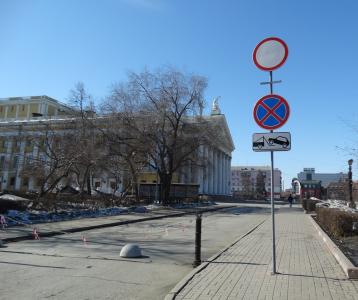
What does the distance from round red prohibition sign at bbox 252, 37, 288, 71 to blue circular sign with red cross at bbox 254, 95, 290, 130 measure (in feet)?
2.18

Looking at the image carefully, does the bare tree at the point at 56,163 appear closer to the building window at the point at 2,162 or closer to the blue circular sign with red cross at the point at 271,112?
the blue circular sign with red cross at the point at 271,112

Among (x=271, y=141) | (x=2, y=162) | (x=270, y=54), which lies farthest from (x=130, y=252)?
(x=2, y=162)

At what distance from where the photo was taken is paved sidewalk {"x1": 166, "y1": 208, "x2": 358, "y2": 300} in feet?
22.1

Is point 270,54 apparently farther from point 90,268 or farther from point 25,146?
point 25,146

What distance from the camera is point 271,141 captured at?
835 cm

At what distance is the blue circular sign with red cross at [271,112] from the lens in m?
8.34

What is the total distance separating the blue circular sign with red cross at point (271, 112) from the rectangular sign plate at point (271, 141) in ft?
0.58

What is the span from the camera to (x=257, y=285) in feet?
24.1

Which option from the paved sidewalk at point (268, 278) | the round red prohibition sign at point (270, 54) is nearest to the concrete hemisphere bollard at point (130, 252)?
the paved sidewalk at point (268, 278)

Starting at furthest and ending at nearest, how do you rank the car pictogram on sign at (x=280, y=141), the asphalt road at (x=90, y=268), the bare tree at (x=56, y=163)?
1. the bare tree at (x=56, y=163)
2. the car pictogram on sign at (x=280, y=141)
3. the asphalt road at (x=90, y=268)

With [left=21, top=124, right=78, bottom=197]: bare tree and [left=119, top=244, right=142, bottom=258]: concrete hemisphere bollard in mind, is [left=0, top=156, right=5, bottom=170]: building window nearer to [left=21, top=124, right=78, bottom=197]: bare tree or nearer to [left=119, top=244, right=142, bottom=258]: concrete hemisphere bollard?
[left=21, top=124, right=78, bottom=197]: bare tree

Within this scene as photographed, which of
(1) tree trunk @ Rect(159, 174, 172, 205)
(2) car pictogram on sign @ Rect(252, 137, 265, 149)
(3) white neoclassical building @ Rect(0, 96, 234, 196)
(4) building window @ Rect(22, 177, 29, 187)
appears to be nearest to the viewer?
(2) car pictogram on sign @ Rect(252, 137, 265, 149)

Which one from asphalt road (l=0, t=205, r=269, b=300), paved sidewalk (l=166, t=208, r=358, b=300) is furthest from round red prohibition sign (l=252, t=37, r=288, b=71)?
asphalt road (l=0, t=205, r=269, b=300)

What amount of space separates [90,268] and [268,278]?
3.68 metres
